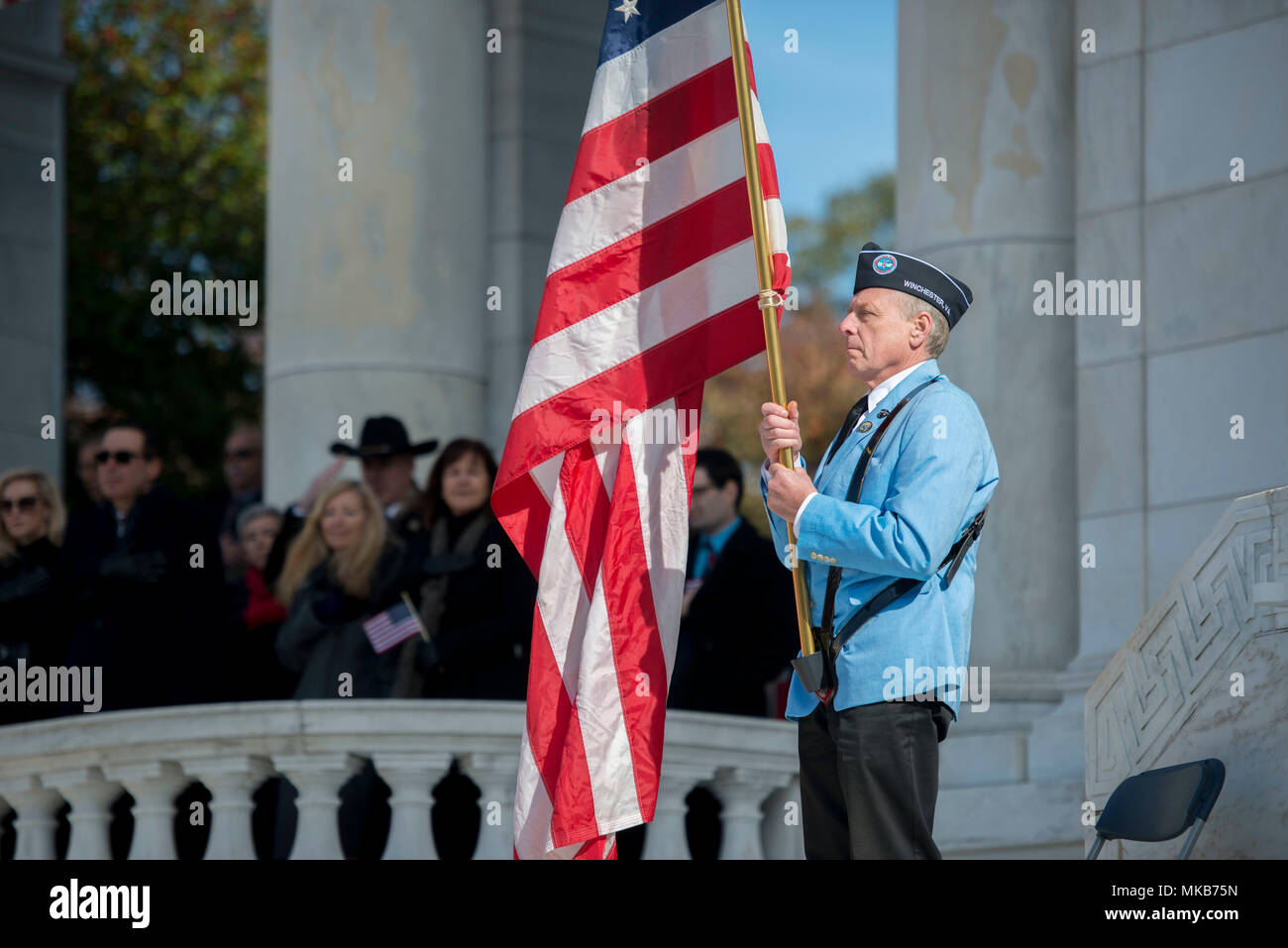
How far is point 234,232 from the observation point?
1350 inches

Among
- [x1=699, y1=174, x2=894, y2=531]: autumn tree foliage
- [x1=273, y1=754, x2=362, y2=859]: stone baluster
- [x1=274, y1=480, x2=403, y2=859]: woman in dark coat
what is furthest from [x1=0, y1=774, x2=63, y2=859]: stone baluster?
[x1=699, y1=174, x2=894, y2=531]: autumn tree foliage

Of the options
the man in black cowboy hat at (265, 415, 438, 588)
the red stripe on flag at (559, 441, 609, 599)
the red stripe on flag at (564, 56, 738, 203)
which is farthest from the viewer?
the man in black cowboy hat at (265, 415, 438, 588)

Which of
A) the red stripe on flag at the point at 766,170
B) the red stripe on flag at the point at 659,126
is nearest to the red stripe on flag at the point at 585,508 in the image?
the red stripe on flag at the point at 659,126

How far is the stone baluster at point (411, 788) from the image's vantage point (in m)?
10.9

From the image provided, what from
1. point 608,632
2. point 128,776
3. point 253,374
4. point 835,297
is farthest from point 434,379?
point 835,297

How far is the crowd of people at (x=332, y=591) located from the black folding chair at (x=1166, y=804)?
3442 millimetres

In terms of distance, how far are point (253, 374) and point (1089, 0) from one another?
2213 cm

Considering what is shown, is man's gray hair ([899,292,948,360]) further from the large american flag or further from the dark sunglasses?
the dark sunglasses

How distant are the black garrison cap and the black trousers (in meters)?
1.38

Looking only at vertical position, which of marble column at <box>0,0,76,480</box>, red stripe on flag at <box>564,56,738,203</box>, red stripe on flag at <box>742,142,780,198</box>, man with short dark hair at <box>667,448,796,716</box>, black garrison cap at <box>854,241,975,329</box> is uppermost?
marble column at <box>0,0,76,480</box>

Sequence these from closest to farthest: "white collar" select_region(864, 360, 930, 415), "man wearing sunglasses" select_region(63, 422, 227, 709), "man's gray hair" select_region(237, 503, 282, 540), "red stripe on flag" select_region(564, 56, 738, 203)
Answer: "white collar" select_region(864, 360, 930, 415), "red stripe on flag" select_region(564, 56, 738, 203), "man wearing sunglasses" select_region(63, 422, 227, 709), "man's gray hair" select_region(237, 503, 282, 540)

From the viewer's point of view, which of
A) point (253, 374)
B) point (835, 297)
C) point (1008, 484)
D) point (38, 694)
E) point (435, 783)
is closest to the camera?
point (435, 783)

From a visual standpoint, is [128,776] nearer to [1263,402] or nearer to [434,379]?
[434,379]

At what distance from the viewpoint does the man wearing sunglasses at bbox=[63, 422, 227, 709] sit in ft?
39.5
